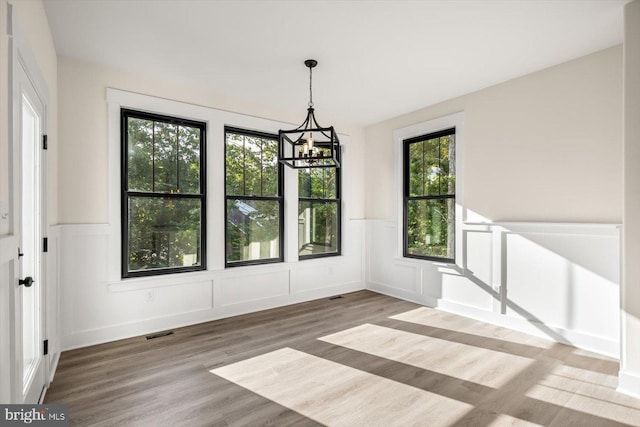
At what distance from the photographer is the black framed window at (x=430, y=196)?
178 inches

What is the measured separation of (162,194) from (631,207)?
4.38 meters

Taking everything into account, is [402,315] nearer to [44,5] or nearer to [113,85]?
[113,85]

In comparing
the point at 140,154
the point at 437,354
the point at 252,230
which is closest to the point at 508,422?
the point at 437,354

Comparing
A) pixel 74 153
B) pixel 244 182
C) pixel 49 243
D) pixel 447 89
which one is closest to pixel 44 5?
pixel 74 153

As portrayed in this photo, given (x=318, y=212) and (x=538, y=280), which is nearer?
(x=538, y=280)

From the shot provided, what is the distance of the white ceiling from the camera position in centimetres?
251

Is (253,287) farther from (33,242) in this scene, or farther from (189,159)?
(33,242)

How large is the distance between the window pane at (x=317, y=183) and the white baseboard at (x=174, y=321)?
1.54 meters

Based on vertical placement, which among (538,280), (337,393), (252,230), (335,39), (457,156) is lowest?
(337,393)

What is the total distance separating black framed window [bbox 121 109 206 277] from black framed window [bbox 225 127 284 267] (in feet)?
1.19

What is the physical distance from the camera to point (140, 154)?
3.70 metres

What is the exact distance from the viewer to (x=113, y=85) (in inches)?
137

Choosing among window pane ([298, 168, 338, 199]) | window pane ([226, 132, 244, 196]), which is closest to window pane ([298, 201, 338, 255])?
window pane ([298, 168, 338, 199])

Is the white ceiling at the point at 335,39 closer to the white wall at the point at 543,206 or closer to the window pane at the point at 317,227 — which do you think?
the white wall at the point at 543,206
